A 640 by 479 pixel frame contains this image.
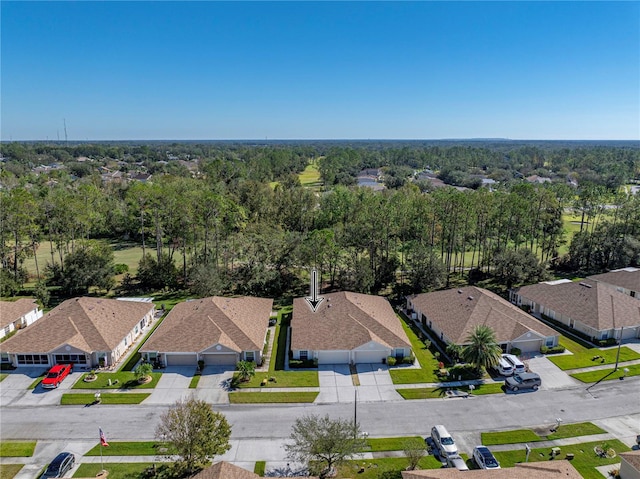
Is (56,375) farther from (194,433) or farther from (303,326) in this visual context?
(303,326)

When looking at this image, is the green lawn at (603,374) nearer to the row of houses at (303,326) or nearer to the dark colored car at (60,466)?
the row of houses at (303,326)

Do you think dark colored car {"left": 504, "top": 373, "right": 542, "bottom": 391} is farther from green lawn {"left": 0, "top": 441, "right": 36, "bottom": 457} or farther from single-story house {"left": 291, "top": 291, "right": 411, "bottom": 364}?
green lawn {"left": 0, "top": 441, "right": 36, "bottom": 457}

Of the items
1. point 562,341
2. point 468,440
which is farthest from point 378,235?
point 468,440

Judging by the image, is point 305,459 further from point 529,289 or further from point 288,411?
point 529,289

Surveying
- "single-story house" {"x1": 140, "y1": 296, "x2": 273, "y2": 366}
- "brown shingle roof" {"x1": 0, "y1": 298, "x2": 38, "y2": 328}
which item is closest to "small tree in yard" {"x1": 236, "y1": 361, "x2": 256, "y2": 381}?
"single-story house" {"x1": 140, "y1": 296, "x2": 273, "y2": 366}

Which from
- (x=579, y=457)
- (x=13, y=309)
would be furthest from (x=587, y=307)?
(x=13, y=309)

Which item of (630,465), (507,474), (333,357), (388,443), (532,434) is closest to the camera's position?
(507,474)

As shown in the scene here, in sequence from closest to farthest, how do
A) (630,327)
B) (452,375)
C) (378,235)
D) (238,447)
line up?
1. (238,447)
2. (452,375)
3. (630,327)
4. (378,235)
